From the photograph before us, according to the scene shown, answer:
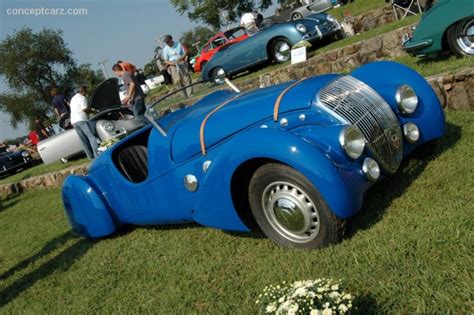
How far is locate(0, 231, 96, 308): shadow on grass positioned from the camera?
14.1 feet

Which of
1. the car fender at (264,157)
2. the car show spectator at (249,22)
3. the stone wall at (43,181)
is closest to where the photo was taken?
the car fender at (264,157)

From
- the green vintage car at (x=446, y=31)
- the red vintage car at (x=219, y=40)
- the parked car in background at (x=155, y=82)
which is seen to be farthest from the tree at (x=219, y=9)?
the green vintage car at (x=446, y=31)

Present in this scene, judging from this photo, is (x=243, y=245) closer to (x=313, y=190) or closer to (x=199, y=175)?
(x=199, y=175)

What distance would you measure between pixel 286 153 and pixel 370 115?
885 millimetres

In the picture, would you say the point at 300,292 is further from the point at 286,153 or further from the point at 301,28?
the point at 301,28

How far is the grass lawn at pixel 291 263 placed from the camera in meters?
2.35

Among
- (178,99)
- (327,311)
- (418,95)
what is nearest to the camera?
(327,311)

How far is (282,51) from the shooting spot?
1081 cm

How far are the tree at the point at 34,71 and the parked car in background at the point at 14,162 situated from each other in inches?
673

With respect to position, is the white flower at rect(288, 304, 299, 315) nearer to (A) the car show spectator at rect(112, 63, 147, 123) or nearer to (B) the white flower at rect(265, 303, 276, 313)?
(B) the white flower at rect(265, 303, 276, 313)

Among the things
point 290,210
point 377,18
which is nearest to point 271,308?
point 290,210

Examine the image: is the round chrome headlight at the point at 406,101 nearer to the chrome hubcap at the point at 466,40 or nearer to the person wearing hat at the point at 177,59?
the chrome hubcap at the point at 466,40

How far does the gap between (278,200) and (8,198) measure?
387 inches

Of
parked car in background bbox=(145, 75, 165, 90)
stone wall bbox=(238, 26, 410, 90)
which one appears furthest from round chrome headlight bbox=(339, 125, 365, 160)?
parked car in background bbox=(145, 75, 165, 90)
